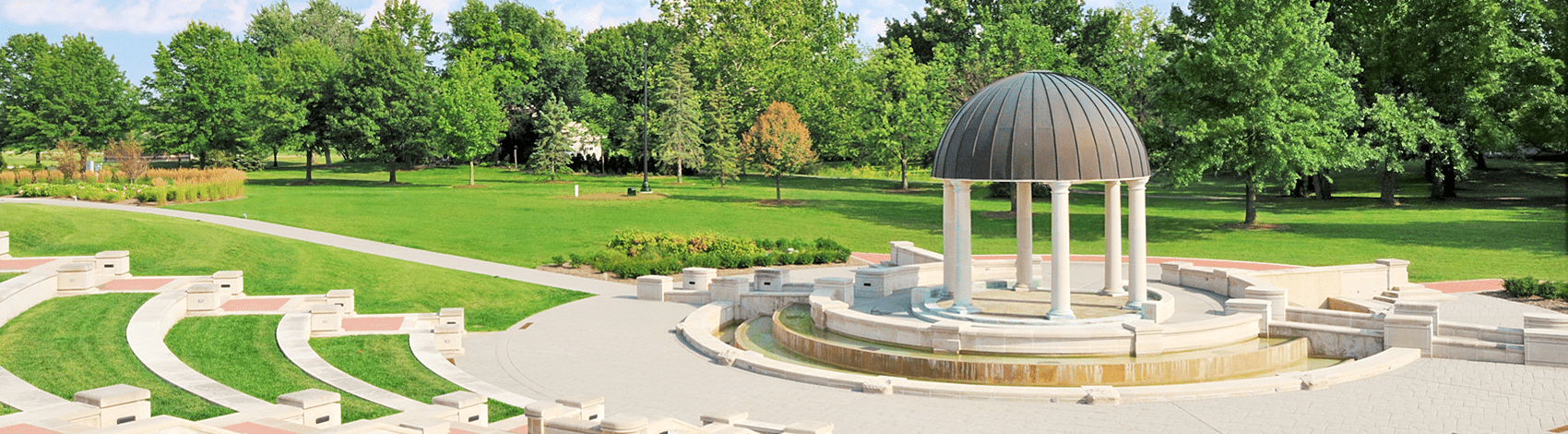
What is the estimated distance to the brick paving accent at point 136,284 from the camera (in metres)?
24.9

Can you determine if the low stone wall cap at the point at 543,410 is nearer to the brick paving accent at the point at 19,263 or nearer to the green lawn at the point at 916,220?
the brick paving accent at the point at 19,263

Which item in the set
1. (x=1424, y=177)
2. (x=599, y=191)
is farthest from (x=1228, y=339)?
(x=1424, y=177)

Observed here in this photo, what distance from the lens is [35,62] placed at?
7844cm

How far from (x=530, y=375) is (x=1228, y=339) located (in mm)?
12579

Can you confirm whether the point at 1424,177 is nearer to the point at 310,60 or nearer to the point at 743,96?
the point at 743,96

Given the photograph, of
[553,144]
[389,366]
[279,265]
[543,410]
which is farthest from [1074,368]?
[553,144]

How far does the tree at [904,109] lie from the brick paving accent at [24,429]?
54.4 meters

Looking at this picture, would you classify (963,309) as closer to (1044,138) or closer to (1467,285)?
(1044,138)

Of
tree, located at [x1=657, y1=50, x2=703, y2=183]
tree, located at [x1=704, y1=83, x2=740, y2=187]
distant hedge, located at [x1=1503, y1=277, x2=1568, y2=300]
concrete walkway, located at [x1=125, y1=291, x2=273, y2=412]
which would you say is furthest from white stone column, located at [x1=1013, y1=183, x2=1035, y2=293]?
tree, located at [x1=657, y1=50, x2=703, y2=183]

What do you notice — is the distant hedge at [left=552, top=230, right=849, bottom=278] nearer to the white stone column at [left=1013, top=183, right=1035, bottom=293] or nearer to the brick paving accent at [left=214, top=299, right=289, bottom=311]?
the brick paving accent at [left=214, top=299, right=289, bottom=311]

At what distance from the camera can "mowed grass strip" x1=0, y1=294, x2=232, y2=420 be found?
1492 cm

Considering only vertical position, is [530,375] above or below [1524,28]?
below

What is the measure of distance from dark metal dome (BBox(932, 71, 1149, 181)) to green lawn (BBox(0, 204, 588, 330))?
36.3ft

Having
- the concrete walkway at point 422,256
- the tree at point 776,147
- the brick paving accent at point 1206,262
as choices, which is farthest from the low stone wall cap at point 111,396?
the tree at point 776,147
